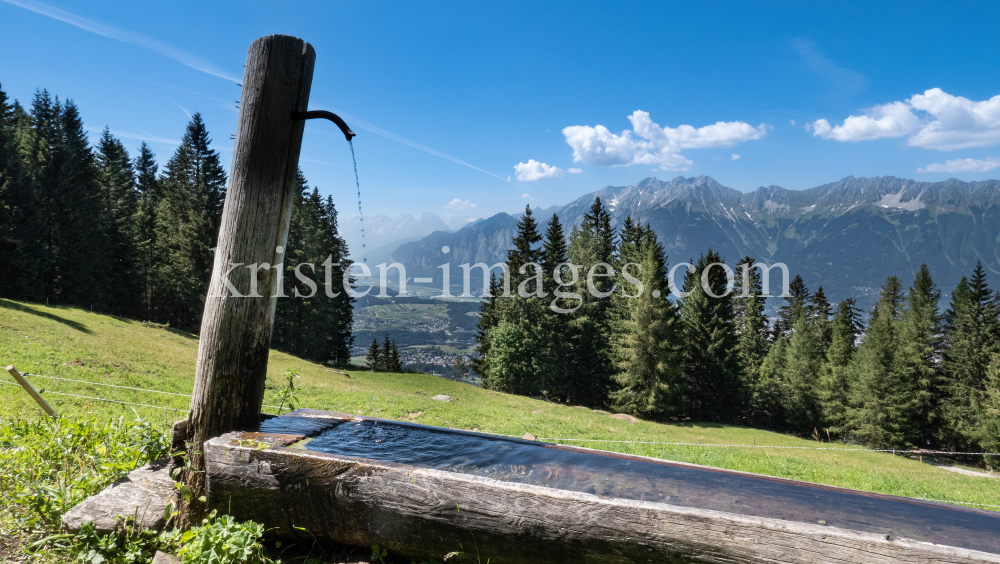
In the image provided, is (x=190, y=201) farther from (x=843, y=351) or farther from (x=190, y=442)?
(x=843, y=351)

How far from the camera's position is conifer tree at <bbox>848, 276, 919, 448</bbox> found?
38.9 metres

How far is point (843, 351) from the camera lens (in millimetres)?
47594

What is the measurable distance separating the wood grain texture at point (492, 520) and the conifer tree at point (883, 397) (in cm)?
4855

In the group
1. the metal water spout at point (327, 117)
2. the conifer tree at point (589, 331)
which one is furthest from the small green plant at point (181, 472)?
the conifer tree at point (589, 331)

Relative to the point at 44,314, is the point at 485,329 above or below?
above

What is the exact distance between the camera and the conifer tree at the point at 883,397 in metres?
38.9

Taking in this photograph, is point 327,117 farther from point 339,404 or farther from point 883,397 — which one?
point 883,397

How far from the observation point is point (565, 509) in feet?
9.37

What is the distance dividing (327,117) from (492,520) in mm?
3780

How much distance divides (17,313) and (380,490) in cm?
2873

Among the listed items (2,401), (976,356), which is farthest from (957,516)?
(976,356)

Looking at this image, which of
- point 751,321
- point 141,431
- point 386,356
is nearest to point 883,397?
point 751,321

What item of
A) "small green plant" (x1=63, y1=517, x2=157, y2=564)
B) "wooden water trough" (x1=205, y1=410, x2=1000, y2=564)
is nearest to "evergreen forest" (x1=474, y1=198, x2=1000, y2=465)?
"wooden water trough" (x1=205, y1=410, x2=1000, y2=564)

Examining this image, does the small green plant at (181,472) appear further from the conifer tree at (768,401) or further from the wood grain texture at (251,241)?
the conifer tree at (768,401)
